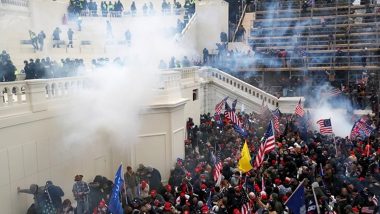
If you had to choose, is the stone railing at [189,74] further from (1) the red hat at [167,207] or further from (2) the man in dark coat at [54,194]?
(1) the red hat at [167,207]

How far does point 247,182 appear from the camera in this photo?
11648 millimetres

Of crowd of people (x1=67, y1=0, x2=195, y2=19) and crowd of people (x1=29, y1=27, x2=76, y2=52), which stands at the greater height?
crowd of people (x1=67, y1=0, x2=195, y2=19)

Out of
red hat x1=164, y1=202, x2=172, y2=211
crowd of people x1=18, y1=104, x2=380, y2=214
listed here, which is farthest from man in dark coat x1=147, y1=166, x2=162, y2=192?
red hat x1=164, y1=202, x2=172, y2=211

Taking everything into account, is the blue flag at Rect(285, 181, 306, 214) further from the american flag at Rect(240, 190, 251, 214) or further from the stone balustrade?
the stone balustrade

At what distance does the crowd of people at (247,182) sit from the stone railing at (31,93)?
1615 mm

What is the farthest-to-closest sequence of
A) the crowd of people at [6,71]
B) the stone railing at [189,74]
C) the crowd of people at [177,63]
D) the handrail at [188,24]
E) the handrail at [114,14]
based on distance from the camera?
the handrail at [188,24], the handrail at [114,14], the crowd of people at [177,63], the stone railing at [189,74], the crowd of people at [6,71]

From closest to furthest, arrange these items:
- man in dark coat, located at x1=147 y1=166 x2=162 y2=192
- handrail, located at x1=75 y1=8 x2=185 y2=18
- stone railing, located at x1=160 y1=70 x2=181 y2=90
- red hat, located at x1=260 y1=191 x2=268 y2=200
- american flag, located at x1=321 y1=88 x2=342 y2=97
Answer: red hat, located at x1=260 y1=191 x2=268 y2=200 → man in dark coat, located at x1=147 y1=166 x2=162 y2=192 → stone railing, located at x1=160 y1=70 x2=181 y2=90 → american flag, located at x1=321 y1=88 x2=342 y2=97 → handrail, located at x1=75 y1=8 x2=185 y2=18

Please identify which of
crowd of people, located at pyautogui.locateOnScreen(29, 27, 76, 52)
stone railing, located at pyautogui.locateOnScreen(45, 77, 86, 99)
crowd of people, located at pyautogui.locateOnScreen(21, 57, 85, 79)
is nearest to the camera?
stone railing, located at pyautogui.locateOnScreen(45, 77, 86, 99)

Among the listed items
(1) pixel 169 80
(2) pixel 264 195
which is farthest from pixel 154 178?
(2) pixel 264 195

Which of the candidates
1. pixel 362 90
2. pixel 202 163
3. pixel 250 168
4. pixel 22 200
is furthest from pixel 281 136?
pixel 22 200

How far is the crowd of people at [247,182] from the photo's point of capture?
33.1 feet

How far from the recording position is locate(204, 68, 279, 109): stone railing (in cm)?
2225

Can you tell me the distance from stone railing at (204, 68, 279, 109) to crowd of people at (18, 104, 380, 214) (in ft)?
18.7

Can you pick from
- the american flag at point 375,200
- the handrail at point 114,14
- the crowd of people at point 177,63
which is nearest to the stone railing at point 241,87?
the crowd of people at point 177,63
